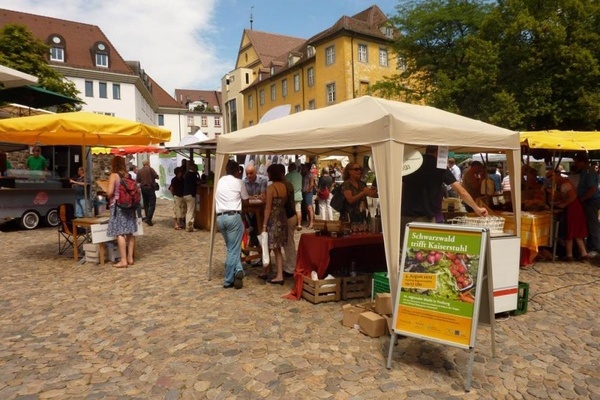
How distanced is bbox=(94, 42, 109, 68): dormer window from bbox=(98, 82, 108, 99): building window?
1888 millimetres

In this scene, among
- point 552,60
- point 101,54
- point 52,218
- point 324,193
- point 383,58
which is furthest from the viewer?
point 101,54

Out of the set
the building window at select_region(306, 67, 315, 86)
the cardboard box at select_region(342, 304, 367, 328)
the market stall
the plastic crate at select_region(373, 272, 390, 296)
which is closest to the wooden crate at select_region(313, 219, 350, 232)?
the plastic crate at select_region(373, 272, 390, 296)

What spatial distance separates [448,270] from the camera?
3709mm

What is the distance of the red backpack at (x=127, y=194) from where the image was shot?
754 centimetres

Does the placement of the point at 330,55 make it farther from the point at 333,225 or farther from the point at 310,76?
the point at 333,225

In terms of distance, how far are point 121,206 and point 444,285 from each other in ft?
18.9

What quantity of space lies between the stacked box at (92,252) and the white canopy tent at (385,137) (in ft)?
10.1

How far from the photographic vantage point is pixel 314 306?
5.49 m

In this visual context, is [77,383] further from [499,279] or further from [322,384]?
[499,279]

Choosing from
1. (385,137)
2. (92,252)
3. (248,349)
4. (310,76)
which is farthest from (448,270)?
(310,76)

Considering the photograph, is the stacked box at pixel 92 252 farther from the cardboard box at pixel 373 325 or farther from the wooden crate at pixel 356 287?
the cardboard box at pixel 373 325

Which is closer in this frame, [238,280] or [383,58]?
[238,280]

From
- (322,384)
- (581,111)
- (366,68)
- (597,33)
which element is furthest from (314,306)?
(366,68)

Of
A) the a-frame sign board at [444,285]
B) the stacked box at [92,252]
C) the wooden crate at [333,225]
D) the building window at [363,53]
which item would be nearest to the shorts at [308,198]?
the stacked box at [92,252]
